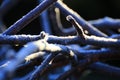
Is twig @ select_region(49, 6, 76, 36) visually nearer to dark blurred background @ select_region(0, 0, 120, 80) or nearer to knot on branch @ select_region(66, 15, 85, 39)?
knot on branch @ select_region(66, 15, 85, 39)

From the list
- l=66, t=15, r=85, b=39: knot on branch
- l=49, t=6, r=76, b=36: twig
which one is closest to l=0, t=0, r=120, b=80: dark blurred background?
l=49, t=6, r=76, b=36: twig

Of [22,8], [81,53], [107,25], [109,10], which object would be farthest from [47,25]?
[109,10]

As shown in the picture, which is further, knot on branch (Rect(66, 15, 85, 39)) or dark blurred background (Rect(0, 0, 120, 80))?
dark blurred background (Rect(0, 0, 120, 80))

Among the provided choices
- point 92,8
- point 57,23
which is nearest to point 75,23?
point 57,23

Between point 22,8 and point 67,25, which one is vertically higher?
point 22,8

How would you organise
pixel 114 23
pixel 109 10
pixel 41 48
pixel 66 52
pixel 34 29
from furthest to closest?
1. pixel 109 10
2. pixel 34 29
3. pixel 114 23
4. pixel 66 52
5. pixel 41 48

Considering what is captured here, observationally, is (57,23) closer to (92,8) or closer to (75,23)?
(75,23)

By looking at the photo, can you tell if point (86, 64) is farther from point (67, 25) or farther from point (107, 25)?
point (67, 25)

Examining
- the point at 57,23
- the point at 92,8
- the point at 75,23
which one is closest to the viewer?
the point at 75,23

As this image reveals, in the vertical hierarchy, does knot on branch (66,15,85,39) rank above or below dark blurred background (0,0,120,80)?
above

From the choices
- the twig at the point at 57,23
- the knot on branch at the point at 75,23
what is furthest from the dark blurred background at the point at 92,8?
the knot on branch at the point at 75,23

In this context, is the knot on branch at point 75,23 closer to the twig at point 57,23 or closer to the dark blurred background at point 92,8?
the twig at point 57,23
